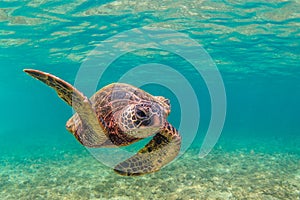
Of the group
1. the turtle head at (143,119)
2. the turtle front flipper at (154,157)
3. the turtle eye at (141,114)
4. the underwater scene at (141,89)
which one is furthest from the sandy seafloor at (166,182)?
the turtle eye at (141,114)

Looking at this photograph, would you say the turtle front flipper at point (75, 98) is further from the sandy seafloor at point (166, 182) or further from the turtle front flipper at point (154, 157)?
the sandy seafloor at point (166, 182)

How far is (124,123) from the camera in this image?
5035 mm

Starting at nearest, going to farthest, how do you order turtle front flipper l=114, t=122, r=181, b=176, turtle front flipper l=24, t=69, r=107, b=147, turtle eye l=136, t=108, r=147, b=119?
turtle front flipper l=24, t=69, r=107, b=147, turtle eye l=136, t=108, r=147, b=119, turtle front flipper l=114, t=122, r=181, b=176

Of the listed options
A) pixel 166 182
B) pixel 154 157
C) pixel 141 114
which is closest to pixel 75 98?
pixel 141 114

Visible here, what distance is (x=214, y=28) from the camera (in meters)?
20.1

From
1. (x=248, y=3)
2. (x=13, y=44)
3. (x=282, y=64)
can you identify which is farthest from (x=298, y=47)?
(x=13, y=44)

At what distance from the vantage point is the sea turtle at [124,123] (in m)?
4.67

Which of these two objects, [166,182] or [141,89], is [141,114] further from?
[166,182]

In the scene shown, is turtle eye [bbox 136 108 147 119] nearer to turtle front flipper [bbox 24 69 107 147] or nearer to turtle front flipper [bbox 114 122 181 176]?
turtle front flipper [bbox 24 69 107 147]

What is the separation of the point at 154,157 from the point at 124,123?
4.62ft

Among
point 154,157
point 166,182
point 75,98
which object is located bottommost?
point 75,98

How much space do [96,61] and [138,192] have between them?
77.6ft

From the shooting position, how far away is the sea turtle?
4.67 m

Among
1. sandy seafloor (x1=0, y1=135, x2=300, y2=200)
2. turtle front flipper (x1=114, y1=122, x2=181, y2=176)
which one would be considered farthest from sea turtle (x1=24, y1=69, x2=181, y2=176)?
sandy seafloor (x1=0, y1=135, x2=300, y2=200)
